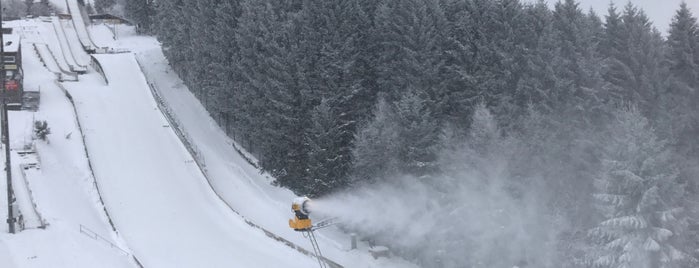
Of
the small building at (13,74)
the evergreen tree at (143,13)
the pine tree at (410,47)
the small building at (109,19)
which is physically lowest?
the small building at (109,19)

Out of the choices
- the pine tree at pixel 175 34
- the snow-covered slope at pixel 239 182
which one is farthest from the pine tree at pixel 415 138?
the pine tree at pixel 175 34

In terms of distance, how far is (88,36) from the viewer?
93500 millimetres

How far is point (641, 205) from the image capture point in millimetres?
26703

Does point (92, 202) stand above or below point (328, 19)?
below

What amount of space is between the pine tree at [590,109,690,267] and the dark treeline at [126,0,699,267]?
0.05m

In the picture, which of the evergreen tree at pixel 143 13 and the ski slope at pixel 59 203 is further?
the evergreen tree at pixel 143 13

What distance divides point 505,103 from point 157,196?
19.7 metres

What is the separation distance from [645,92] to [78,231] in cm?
2621

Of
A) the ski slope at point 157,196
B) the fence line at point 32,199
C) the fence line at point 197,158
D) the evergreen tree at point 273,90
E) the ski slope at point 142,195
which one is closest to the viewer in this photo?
the fence line at point 32,199

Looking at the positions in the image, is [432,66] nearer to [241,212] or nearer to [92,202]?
[241,212]

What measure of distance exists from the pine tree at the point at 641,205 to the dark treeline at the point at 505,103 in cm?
5

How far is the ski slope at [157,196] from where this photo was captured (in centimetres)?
3484

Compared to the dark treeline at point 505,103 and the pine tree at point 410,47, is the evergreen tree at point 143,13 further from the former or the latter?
the pine tree at point 410,47

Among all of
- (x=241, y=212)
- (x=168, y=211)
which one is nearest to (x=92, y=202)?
(x=168, y=211)
